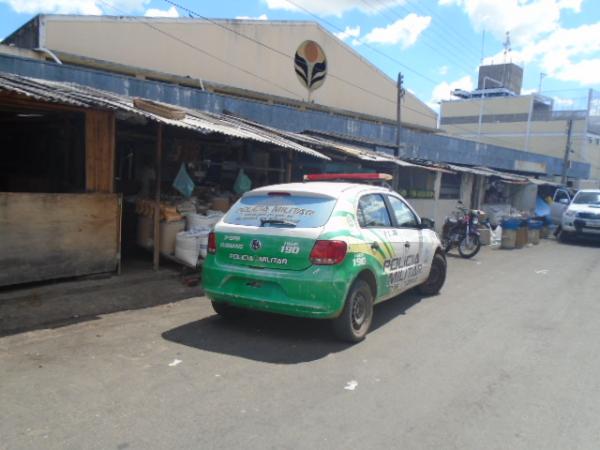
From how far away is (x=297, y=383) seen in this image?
→ 3.88 meters

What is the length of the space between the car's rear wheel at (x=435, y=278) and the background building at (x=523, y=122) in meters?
50.9

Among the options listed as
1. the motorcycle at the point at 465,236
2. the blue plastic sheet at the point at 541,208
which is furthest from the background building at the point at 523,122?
the motorcycle at the point at 465,236

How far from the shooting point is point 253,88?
19078 millimetres

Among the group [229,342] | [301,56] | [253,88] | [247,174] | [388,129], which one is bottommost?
[229,342]

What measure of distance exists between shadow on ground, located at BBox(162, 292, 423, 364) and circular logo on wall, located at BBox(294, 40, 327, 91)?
56.0 ft

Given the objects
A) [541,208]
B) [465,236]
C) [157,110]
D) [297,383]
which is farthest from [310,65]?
[297,383]

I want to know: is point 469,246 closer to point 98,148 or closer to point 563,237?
point 563,237

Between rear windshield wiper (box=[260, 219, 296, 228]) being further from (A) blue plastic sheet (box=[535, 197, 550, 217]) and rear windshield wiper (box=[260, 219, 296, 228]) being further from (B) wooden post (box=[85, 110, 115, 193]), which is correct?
(A) blue plastic sheet (box=[535, 197, 550, 217])

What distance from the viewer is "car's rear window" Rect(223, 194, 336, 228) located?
4.88 metres

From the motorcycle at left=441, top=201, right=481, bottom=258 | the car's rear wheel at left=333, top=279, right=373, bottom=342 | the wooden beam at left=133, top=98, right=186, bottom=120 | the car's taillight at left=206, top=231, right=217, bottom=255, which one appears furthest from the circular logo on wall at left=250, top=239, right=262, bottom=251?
the motorcycle at left=441, top=201, right=481, bottom=258

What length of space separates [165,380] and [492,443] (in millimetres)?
2477

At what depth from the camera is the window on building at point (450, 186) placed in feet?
62.2

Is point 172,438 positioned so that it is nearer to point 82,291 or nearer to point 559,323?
point 82,291

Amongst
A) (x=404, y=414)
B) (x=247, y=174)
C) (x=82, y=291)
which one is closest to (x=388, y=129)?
(x=247, y=174)
